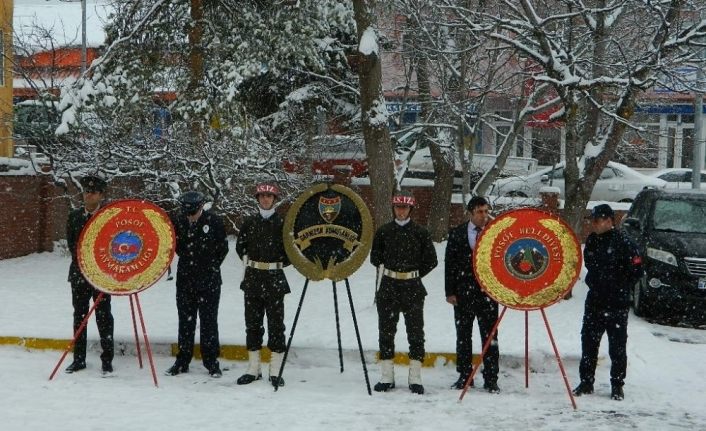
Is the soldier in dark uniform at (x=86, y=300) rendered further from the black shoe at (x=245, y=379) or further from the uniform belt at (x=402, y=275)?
the uniform belt at (x=402, y=275)

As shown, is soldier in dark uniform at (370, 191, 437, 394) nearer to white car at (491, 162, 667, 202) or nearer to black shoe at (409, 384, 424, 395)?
black shoe at (409, 384, 424, 395)

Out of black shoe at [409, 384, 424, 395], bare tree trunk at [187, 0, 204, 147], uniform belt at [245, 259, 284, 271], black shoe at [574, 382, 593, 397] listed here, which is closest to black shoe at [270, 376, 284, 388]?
uniform belt at [245, 259, 284, 271]

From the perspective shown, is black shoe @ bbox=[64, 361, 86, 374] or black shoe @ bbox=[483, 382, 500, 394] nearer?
black shoe @ bbox=[483, 382, 500, 394]

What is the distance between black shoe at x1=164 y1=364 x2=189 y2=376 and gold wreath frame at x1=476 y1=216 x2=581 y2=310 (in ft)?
10.7

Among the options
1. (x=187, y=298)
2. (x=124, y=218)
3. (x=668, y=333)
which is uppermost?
(x=124, y=218)

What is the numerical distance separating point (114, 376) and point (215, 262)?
5.14 feet

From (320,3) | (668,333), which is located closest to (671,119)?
(320,3)

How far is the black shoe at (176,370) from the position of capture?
8.83 m

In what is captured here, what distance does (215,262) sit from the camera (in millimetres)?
8938

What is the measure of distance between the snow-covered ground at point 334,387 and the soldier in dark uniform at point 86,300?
0.19m

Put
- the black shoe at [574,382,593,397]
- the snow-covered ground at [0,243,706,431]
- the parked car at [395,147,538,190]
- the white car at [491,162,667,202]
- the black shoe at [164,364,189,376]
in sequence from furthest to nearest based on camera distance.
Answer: the white car at [491,162,667,202] < the parked car at [395,147,538,190] < the black shoe at [164,364,189,376] < the black shoe at [574,382,593,397] < the snow-covered ground at [0,243,706,431]

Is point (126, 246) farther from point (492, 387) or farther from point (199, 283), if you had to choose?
point (492, 387)

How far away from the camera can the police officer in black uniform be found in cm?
811

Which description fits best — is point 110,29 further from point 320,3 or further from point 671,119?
point 671,119
